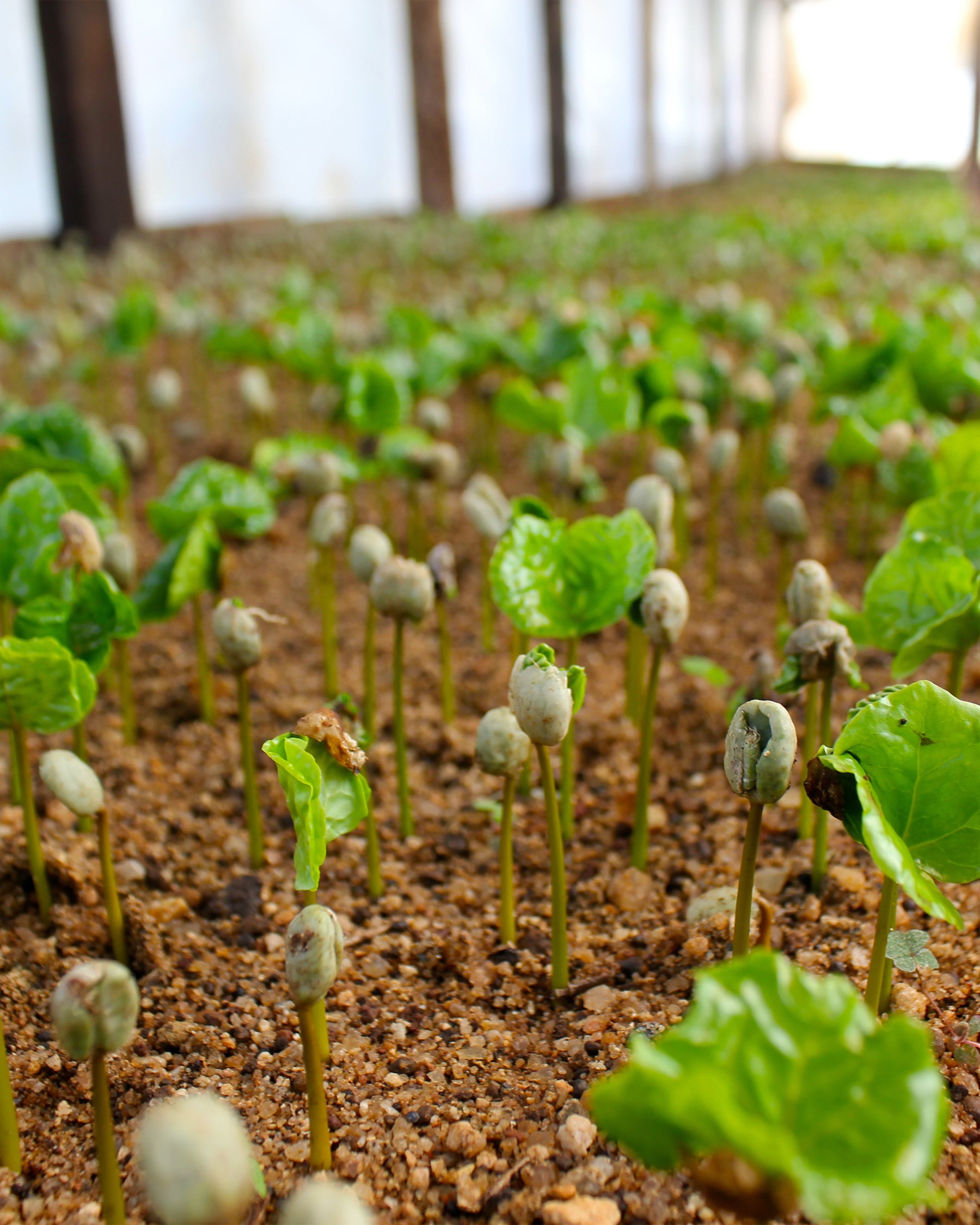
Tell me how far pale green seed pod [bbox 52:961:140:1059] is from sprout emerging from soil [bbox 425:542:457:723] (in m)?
0.68

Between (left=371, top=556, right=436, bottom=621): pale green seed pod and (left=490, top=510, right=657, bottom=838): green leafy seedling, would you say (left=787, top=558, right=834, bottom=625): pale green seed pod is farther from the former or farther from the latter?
(left=371, top=556, right=436, bottom=621): pale green seed pod

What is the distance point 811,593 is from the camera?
1.12 m

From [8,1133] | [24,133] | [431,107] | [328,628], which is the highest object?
[431,107]

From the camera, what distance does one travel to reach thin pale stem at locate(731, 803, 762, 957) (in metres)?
0.81

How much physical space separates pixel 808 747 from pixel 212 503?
808 mm

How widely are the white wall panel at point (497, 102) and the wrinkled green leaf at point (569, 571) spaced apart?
6.96 m

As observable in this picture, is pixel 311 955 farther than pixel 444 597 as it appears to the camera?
No

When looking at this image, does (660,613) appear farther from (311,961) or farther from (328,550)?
(328,550)

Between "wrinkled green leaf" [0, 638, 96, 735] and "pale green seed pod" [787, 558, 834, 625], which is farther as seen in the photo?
"pale green seed pod" [787, 558, 834, 625]

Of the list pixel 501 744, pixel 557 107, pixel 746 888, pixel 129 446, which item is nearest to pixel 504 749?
pixel 501 744

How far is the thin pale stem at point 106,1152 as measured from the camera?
693 millimetres

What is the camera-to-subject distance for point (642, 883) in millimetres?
1189

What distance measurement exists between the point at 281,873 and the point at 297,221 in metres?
5.79

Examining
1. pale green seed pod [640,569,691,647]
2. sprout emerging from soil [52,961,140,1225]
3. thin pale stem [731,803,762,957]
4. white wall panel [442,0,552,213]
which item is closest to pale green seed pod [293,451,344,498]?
pale green seed pod [640,569,691,647]
